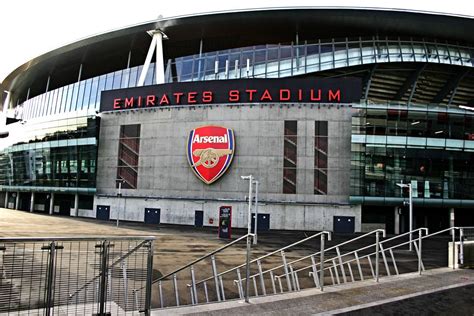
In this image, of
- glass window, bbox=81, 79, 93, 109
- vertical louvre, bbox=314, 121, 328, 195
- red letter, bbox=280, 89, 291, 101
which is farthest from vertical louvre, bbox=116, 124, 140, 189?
vertical louvre, bbox=314, 121, 328, 195

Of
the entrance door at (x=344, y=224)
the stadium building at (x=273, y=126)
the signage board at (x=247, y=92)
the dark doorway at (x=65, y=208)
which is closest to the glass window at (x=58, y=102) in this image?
the stadium building at (x=273, y=126)

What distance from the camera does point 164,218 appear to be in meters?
37.1

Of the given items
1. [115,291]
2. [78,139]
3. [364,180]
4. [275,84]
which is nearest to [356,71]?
[275,84]

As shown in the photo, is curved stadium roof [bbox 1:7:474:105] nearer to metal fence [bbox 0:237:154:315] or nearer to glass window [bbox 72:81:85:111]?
glass window [bbox 72:81:85:111]

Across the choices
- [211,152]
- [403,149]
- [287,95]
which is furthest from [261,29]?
[403,149]

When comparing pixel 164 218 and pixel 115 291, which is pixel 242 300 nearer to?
pixel 115 291

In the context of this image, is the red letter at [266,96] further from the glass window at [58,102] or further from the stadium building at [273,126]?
the glass window at [58,102]

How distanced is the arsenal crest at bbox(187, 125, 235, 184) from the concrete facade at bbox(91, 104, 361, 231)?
75cm

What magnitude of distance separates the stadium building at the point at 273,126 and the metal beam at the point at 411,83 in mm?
161

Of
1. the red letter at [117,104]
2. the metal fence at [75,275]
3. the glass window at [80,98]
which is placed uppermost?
the glass window at [80,98]

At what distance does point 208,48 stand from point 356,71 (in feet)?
61.5

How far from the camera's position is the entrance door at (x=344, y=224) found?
33.6m

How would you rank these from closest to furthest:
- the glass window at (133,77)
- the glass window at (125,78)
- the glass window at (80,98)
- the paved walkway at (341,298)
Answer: the paved walkway at (341,298) < the glass window at (133,77) < the glass window at (125,78) < the glass window at (80,98)

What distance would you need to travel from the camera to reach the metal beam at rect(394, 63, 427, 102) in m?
43.6
